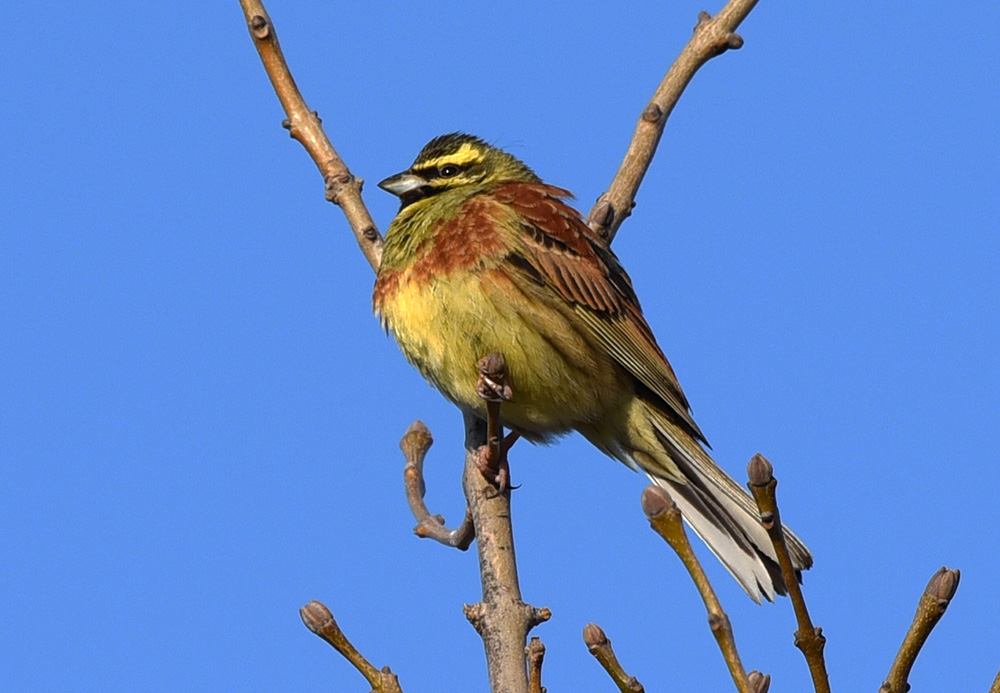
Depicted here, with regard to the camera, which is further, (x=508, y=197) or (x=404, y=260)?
(x=508, y=197)

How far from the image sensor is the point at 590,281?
5.99 m

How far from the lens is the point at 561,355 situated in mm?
5789

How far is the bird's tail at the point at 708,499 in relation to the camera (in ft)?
A: 17.5

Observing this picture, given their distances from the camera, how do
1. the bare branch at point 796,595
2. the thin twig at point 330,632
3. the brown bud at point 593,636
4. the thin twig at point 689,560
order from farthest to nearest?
the thin twig at point 330,632
the brown bud at point 593,636
the thin twig at point 689,560
the bare branch at point 796,595

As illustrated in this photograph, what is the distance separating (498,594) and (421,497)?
1248mm

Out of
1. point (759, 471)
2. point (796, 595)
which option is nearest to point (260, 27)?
point (759, 471)

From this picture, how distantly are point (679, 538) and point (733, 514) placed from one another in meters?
3.15

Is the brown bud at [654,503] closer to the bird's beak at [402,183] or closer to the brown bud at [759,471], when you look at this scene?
the brown bud at [759,471]

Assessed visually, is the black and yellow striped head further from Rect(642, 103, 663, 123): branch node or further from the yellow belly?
Rect(642, 103, 663, 123): branch node

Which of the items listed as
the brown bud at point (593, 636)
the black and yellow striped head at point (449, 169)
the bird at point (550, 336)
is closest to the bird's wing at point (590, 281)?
the bird at point (550, 336)

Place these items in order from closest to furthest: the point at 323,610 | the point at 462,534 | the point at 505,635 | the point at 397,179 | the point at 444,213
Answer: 1. the point at 323,610
2. the point at 505,635
3. the point at 462,534
4. the point at 444,213
5. the point at 397,179

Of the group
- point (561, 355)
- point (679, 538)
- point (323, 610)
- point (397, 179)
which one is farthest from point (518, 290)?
point (679, 538)

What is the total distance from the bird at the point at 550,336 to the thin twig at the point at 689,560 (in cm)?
282

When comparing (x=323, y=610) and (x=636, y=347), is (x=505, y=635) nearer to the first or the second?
(x=323, y=610)
